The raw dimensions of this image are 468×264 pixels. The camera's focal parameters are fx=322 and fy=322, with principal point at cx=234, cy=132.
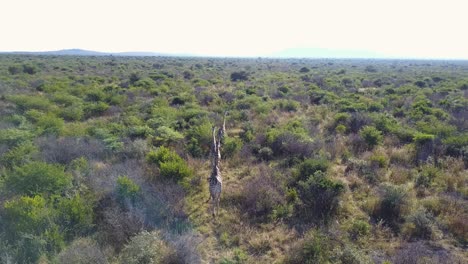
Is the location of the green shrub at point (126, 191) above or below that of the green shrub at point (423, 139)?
below

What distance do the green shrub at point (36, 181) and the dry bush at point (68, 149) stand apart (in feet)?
5.10

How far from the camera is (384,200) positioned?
7.51 meters

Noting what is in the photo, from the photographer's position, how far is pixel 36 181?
7148 mm

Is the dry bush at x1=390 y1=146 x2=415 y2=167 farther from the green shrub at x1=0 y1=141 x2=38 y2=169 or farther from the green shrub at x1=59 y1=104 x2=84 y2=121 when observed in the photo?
the green shrub at x1=59 y1=104 x2=84 y2=121

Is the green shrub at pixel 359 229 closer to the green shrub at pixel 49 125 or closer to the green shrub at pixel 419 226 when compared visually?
the green shrub at pixel 419 226

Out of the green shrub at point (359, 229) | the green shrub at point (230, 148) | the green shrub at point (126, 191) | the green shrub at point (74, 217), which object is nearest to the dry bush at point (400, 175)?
the green shrub at point (359, 229)

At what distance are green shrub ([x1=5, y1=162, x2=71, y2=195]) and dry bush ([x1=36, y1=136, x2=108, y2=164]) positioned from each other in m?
1.56

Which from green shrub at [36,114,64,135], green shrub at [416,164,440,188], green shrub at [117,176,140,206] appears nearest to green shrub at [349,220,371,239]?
green shrub at [416,164,440,188]

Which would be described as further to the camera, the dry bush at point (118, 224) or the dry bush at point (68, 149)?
the dry bush at point (68, 149)

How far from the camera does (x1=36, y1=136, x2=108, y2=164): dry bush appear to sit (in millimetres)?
9023

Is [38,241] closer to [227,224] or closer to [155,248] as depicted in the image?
[155,248]

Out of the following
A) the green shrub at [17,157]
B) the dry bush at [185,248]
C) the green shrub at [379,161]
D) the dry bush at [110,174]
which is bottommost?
the dry bush at [185,248]

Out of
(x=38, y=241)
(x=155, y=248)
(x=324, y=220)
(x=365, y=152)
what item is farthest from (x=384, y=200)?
(x=38, y=241)

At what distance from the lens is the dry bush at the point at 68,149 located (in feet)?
29.6
